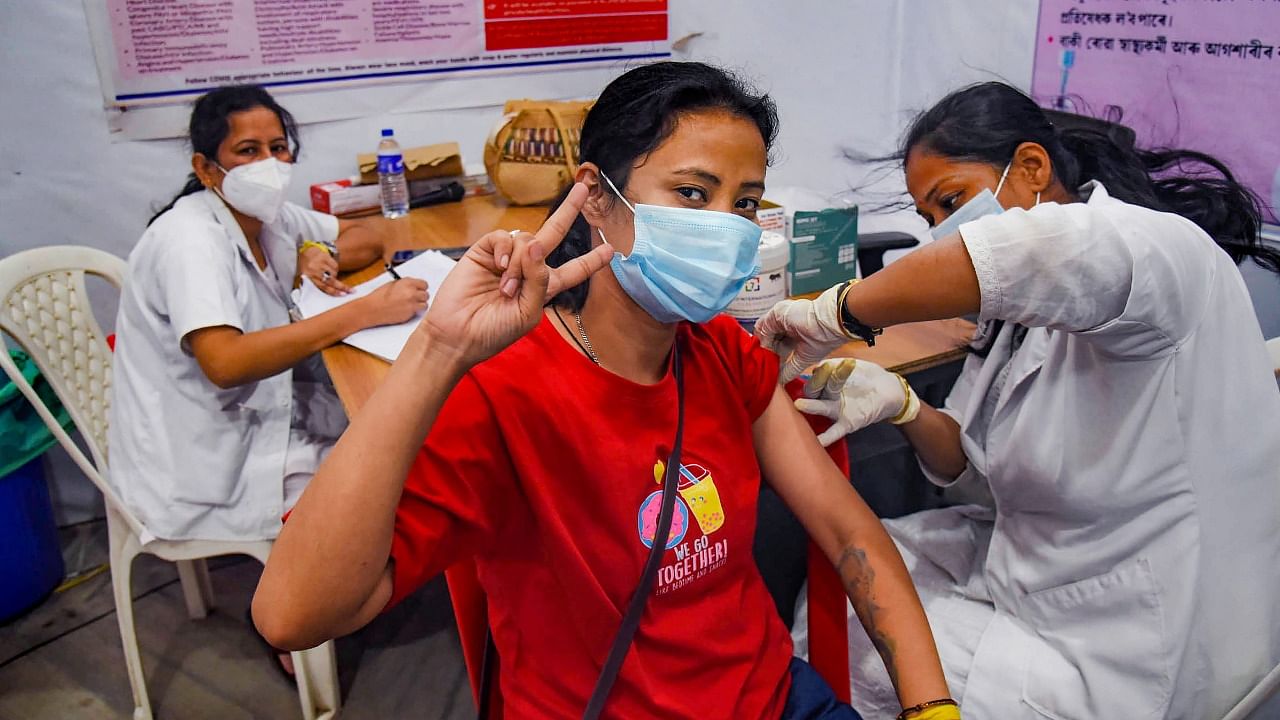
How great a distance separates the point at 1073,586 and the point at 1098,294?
1.62 ft

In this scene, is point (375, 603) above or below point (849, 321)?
below

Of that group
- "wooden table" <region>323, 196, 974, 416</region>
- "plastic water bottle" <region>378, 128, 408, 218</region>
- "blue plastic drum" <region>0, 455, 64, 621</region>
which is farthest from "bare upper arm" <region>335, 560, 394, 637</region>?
"plastic water bottle" <region>378, 128, 408, 218</region>

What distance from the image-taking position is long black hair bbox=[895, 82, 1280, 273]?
57.8 inches

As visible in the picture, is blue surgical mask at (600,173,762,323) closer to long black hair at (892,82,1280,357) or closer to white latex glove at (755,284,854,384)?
white latex glove at (755,284,854,384)

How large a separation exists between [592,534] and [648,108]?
0.55 meters

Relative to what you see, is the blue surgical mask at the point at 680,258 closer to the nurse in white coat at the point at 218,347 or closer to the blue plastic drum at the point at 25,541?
the nurse in white coat at the point at 218,347

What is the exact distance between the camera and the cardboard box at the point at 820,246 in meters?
2.03

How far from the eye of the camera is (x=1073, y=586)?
1339 mm

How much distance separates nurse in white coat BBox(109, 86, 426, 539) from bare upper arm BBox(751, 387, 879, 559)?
0.91 meters

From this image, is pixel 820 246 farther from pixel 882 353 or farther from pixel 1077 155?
pixel 1077 155

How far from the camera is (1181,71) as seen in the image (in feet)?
7.55

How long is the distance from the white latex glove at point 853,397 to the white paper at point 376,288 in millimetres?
835

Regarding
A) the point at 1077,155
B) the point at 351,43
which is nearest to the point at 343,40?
the point at 351,43

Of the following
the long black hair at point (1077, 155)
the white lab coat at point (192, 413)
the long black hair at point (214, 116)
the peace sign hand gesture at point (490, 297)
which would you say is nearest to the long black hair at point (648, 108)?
the peace sign hand gesture at point (490, 297)
